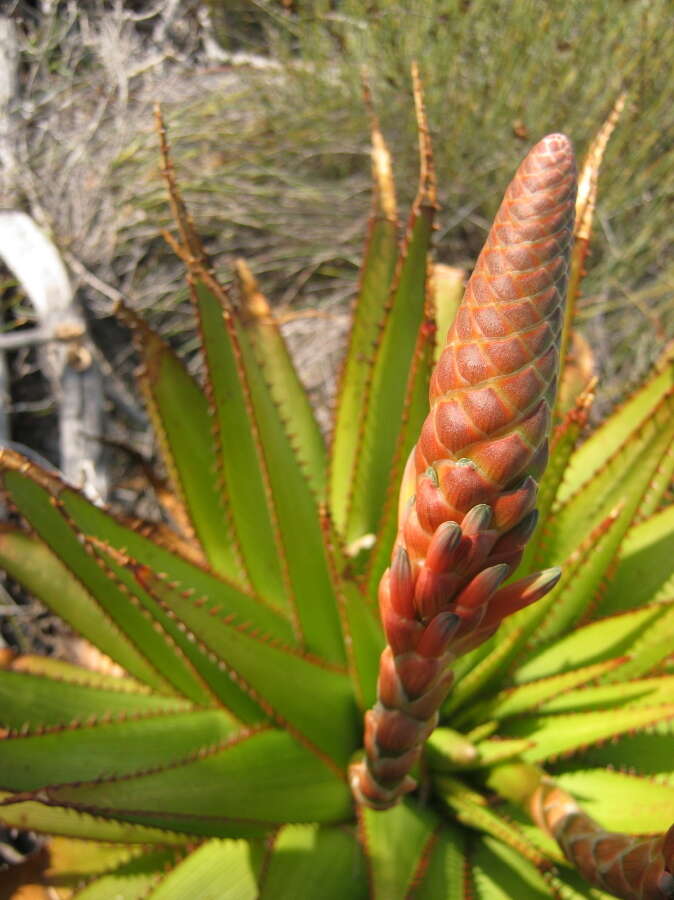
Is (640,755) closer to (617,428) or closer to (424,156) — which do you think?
(617,428)

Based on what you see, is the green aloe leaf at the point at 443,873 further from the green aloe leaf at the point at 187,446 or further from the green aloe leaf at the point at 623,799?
the green aloe leaf at the point at 187,446

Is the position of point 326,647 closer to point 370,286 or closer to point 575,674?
point 575,674

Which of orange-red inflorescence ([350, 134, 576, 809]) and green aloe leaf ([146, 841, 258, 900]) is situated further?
green aloe leaf ([146, 841, 258, 900])

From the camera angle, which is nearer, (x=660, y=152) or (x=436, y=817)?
(x=436, y=817)

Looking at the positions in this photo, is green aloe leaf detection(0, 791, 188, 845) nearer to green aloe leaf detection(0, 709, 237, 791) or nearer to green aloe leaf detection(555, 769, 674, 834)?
green aloe leaf detection(0, 709, 237, 791)

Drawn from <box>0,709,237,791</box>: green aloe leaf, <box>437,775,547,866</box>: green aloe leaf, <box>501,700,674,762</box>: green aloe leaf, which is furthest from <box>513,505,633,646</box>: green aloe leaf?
<box>0,709,237,791</box>: green aloe leaf

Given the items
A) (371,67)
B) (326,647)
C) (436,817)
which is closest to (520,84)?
(371,67)

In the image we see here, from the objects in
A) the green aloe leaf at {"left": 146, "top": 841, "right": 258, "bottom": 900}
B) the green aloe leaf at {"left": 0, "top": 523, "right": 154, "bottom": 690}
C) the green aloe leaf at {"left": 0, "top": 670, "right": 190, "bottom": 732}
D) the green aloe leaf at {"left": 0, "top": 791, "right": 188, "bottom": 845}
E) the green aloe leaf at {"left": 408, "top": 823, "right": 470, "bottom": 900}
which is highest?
the green aloe leaf at {"left": 0, "top": 523, "right": 154, "bottom": 690}

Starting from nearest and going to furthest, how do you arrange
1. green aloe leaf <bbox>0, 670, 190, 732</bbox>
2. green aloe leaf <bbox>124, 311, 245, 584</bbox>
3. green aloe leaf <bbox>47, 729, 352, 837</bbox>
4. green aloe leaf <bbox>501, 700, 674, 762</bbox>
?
green aloe leaf <bbox>47, 729, 352, 837</bbox> → green aloe leaf <bbox>501, 700, 674, 762</bbox> → green aloe leaf <bbox>0, 670, 190, 732</bbox> → green aloe leaf <bbox>124, 311, 245, 584</bbox>
